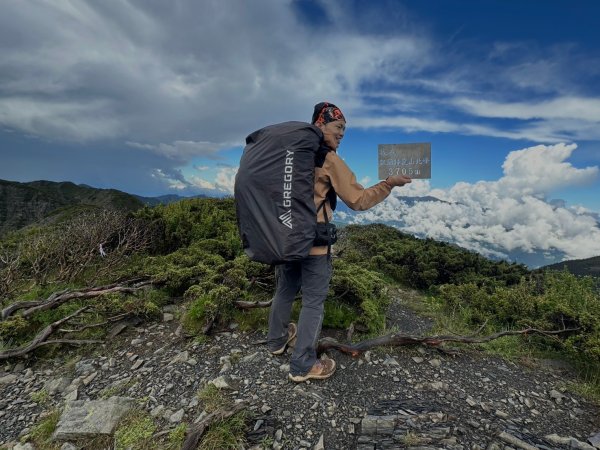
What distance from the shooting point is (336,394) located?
4.05m

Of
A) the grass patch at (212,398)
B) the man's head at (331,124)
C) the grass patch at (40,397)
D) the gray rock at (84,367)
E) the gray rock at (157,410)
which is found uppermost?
the man's head at (331,124)

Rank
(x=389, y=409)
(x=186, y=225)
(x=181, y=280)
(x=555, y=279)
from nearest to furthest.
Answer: (x=389, y=409) → (x=181, y=280) → (x=555, y=279) → (x=186, y=225)

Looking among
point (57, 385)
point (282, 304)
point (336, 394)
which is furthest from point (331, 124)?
point (57, 385)

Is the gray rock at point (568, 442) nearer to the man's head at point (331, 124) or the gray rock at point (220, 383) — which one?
the gray rock at point (220, 383)

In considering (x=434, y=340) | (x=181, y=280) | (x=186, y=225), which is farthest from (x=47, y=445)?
(x=186, y=225)

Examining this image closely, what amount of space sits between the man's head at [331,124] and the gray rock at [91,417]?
12.2 feet

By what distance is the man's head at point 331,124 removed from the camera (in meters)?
3.97

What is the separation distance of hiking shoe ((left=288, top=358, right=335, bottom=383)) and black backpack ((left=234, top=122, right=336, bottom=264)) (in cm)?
154

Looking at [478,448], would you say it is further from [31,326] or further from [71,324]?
[31,326]

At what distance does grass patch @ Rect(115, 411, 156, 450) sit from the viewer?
3.36 m

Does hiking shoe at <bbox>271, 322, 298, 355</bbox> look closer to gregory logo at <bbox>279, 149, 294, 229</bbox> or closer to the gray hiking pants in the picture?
the gray hiking pants

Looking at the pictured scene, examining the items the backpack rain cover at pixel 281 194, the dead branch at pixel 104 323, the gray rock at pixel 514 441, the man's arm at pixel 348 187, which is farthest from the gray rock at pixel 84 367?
the gray rock at pixel 514 441

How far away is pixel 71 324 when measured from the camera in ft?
18.8

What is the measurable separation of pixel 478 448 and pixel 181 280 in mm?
5299
